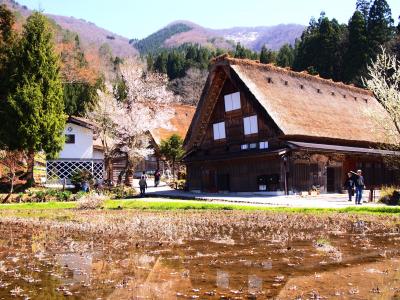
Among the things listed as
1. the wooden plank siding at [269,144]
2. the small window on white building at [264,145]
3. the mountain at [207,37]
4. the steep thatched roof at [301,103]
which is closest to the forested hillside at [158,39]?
the mountain at [207,37]

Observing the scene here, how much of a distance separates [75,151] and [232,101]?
53.6 ft

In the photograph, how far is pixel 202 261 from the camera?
788cm

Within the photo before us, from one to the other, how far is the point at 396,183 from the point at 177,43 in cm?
11210

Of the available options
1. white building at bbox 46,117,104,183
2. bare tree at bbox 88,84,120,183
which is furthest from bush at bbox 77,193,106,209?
white building at bbox 46,117,104,183

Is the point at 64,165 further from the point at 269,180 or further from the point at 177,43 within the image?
the point at 177,43

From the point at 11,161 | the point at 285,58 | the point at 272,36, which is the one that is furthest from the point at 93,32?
the point at 11,161

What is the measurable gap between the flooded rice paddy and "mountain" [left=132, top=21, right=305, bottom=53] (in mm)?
112555

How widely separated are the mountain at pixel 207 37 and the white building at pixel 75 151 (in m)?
84.8

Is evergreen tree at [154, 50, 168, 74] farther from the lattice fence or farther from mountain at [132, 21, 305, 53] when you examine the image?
mountain at [132, 21, 305, 53]

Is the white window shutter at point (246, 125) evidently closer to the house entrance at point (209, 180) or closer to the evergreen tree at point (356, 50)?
the house entrance at point (209, 180)

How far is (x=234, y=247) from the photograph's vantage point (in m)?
9.48

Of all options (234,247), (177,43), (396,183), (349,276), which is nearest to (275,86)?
(396,183)

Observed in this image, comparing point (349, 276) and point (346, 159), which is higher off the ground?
point (346, 159)

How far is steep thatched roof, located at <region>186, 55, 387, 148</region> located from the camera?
1171 inches
